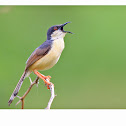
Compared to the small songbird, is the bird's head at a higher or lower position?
higher

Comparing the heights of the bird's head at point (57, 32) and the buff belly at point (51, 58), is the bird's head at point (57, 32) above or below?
above

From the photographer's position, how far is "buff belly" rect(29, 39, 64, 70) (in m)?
3.46

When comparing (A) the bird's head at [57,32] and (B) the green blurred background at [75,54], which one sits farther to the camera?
(B) the green blurred background at [75,54]

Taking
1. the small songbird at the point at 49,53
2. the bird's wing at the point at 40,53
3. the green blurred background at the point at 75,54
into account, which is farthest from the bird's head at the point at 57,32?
the green blurred background at the point at 75,54

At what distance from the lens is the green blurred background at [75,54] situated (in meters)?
4.04

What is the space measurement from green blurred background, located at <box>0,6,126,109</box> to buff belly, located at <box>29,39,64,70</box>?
0.49m

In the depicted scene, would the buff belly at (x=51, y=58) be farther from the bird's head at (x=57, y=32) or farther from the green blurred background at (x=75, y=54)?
the green blurred background at (x=75, y=54)

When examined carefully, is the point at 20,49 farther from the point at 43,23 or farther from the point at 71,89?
the point at 71,89

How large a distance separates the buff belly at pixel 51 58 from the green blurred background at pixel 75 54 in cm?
49

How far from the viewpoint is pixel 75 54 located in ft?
14.2

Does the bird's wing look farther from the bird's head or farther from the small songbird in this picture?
the bird's head

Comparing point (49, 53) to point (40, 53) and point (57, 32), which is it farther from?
point (57, 32)

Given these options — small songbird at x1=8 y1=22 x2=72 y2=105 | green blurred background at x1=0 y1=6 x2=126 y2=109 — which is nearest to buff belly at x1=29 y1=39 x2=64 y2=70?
small songbird at x1=8 y1=22 x2=72 y2=105

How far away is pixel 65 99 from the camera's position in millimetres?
4094
